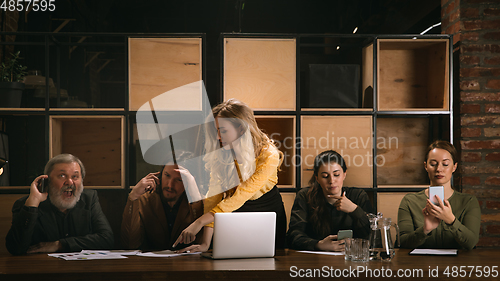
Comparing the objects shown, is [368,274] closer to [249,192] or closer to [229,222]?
[229,222]

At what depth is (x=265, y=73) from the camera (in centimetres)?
295

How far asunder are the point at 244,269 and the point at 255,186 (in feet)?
2.02

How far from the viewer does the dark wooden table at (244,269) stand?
151 cm

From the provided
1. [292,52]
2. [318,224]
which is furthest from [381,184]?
[292,52]

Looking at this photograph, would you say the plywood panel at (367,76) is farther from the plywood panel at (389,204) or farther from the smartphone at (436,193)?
the smartphone at (436,193)

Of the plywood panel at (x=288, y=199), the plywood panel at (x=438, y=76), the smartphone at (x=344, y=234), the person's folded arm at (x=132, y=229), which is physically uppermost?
the plywood panel at (x=438, y=76)

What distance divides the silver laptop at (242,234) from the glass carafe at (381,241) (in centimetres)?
46

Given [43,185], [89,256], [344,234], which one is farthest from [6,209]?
[344,234]

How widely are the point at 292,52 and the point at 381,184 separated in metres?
1.33

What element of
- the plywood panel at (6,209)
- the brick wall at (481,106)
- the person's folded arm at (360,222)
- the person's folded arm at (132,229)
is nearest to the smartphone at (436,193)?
the person's folded arm at (360,222)

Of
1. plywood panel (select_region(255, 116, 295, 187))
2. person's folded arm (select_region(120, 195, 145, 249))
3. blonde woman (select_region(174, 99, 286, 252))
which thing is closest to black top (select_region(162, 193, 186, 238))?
person's folded arm (select_region(120, 195, 145, 249))

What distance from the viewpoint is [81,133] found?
10.6 feet

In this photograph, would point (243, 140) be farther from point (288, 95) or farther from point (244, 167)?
point (288, 95)

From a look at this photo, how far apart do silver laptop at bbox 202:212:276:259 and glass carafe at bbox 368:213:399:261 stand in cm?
46
